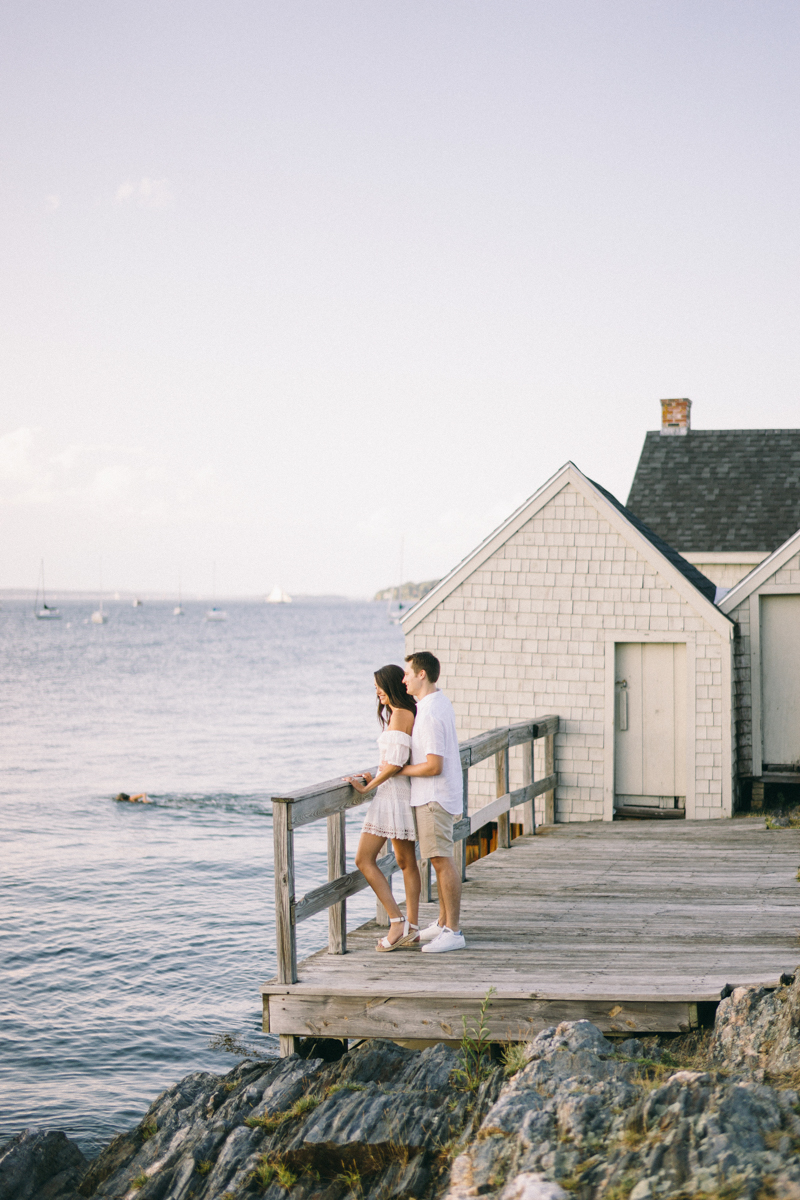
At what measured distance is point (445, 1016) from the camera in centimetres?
616

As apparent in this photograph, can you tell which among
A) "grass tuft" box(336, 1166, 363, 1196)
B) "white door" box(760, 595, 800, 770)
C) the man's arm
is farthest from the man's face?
"white door" box(760, 595, 800, 770)

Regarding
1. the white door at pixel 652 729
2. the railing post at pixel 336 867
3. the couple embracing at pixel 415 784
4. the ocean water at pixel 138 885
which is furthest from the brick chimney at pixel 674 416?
the railing post at pixel 336 867

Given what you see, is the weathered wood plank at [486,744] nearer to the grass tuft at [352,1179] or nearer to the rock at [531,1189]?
the grass tuft at [352,1179]

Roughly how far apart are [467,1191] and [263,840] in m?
18.5

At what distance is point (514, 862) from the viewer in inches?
401

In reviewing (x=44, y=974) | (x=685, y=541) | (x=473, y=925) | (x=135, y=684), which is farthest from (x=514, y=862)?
(x=135, y=684)

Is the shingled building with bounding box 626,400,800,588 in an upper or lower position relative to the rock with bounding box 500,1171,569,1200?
upper

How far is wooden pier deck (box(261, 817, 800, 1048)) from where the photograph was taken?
6078 millimetres

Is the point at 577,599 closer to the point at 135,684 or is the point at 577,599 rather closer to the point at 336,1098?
the point at 336,1098

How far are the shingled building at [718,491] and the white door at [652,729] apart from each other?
511cm

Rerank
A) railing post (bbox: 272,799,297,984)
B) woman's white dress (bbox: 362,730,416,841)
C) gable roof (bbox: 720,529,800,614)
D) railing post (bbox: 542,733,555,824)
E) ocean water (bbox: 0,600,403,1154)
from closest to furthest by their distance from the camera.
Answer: railing post (bbox: 272,799,297,984) < woman's white dress (bbox: 362,730,416,841) < ocean water (bbox: 0,600,403,1154) < railing post (bbox: 542,733,555,824) < gable roof (bbox: 720,529,800,614)

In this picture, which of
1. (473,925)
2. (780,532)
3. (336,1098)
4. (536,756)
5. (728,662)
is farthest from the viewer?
(780,532)

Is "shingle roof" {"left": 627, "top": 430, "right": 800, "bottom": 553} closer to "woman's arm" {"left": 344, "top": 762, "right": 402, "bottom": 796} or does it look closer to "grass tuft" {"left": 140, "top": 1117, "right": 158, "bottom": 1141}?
"woman's arm" {"left": 344, "top": 762, "right": 402, "bottom": 796}

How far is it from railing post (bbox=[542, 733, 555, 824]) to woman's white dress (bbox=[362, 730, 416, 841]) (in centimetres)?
619
